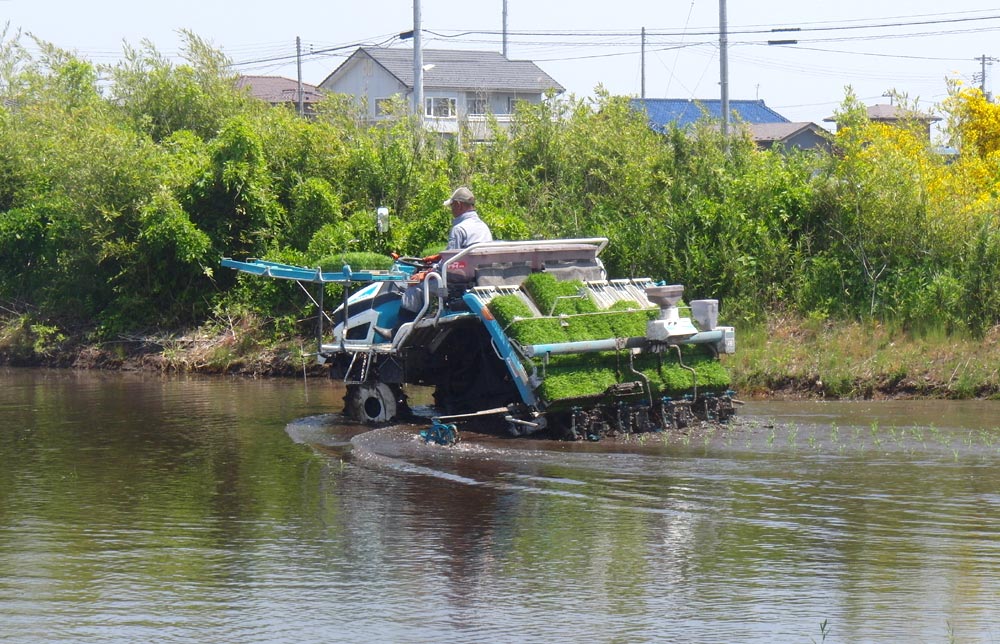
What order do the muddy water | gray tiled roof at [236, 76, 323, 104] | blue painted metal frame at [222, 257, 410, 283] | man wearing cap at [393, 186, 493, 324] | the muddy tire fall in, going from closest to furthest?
1. the muddy water
2. man wearing cap at [393, 186, 493, 324]
3. the muddy tire
4. blue painted metal frame at [222, 257, 410, 283]
5. gray tiled roof at [236, 76, 323, 104]

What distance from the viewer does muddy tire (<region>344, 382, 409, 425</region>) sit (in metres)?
15.0

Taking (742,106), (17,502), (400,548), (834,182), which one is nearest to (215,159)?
(834,182)

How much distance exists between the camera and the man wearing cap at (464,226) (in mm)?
14297

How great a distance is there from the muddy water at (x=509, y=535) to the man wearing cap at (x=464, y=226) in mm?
2068

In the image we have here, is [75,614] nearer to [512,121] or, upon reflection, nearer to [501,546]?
[501,546]

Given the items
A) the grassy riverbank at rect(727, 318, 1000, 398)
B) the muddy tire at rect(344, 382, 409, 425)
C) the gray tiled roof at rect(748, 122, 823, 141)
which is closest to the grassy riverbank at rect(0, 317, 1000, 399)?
the grassy riverbank at rect(727, 318, 1000, 398)

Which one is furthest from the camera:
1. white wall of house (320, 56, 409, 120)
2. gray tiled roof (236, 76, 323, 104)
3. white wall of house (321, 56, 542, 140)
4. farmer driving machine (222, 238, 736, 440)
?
gray tiled roof (236, 76, 323, 104)

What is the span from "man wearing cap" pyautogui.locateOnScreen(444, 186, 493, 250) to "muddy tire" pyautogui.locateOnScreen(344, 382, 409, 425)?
1820 millimetres

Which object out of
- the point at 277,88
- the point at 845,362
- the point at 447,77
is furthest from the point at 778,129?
the point at 845,362

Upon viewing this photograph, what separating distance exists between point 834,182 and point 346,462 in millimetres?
11339

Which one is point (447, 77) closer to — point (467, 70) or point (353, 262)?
point (467, 70)

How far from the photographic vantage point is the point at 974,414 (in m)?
15.0

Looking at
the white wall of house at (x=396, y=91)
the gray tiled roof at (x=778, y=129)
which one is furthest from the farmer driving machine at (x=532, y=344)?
the gray tiled roof at (x=778, y=129)

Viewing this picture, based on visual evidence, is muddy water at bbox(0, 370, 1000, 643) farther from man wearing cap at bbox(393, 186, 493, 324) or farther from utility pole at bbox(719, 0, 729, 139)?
utility pole at bbox(719, 0, 729, 139)
